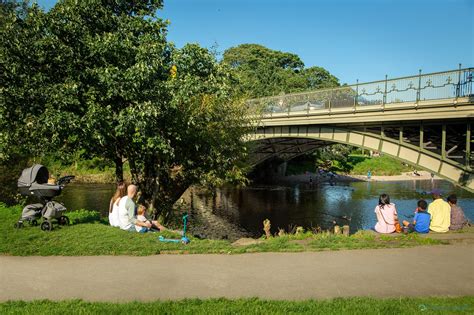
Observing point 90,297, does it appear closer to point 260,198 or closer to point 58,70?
point 58,70

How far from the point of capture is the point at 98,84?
10953mm

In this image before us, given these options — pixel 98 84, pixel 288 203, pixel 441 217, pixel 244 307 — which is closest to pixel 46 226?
pixel 98 84

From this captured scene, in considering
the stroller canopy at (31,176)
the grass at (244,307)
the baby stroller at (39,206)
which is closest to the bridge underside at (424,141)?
the grass at (244,307)

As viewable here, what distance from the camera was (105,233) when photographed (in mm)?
8445

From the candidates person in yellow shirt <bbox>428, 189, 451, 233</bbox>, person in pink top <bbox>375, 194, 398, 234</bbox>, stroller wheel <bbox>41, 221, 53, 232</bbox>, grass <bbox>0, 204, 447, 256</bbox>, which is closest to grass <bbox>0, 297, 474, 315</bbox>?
grass <bbox>0, 204, 447, 256</bbox>

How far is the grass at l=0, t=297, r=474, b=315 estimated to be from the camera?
188 inches

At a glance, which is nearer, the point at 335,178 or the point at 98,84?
the point at 98,84

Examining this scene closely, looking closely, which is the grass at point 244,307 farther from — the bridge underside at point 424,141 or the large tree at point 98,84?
the bridge underside at point 424,141

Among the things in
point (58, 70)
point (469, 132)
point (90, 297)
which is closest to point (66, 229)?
point (90, 297)

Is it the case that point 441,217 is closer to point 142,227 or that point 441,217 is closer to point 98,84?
point 142,227

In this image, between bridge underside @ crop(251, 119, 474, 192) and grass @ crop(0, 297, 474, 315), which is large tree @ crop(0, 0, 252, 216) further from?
bridge underside @ crop(251, 119, 474, 192)

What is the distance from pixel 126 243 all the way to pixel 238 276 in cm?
269

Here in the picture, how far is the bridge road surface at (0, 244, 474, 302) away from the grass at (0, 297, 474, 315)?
0.30 metres

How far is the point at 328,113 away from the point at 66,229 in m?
15.3
